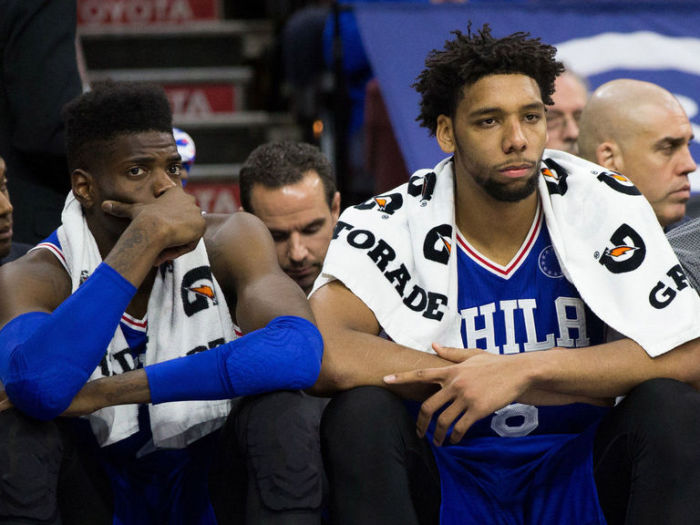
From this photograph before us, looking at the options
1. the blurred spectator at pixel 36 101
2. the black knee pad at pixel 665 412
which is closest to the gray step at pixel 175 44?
the blurred spectator at pixel 36 101

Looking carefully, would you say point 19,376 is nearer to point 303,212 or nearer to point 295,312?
point 295,312

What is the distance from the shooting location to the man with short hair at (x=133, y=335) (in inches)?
74.5

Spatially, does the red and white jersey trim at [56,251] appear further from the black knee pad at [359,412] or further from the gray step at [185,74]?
the gray step at [185,74]

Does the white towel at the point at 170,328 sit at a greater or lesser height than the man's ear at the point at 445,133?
lesser

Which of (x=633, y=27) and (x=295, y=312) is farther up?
(x=633, y=27)

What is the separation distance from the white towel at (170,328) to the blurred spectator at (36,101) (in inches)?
27.7

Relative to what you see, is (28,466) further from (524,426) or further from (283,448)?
(524,426)

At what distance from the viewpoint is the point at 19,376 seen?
188 centimetres

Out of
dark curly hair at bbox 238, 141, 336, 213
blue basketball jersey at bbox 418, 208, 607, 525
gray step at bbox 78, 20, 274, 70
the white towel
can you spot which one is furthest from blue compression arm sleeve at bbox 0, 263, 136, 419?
gray step at bbox 78, 20, 274, 70

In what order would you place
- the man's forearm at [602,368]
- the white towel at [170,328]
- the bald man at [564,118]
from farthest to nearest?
the bald man at [564,118], the white towel at [170,328], the man's forearm at [602,368]

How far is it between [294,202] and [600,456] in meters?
A: 1.26

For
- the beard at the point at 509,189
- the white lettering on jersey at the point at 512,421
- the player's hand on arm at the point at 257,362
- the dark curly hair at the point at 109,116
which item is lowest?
the white lettering on jersey at the point at 512,421

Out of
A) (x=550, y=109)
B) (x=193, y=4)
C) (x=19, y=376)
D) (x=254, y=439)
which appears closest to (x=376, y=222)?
(x=254, y=439)

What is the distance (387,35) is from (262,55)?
1889 millimetres
